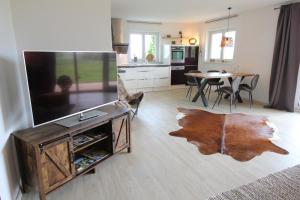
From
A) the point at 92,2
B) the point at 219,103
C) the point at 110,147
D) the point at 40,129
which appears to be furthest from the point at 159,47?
the point at 40,129

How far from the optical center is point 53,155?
167cm

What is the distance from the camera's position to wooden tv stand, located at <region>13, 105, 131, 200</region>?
1.59m

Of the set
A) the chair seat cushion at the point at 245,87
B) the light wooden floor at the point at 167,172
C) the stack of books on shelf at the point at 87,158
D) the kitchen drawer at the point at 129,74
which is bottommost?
the light wooden floor at the point at 167,172

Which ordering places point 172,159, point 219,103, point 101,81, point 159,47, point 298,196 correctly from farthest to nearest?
point 159,47, point 219,103, point 172,159, point 101,81, point 298,196

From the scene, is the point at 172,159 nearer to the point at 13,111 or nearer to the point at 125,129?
the point at 125,129

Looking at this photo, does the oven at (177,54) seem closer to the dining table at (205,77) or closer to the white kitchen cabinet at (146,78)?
the white kitchen cabinet at (146,78)

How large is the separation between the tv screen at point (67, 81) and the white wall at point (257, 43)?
4.20 meters

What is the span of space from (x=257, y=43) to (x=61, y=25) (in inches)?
187

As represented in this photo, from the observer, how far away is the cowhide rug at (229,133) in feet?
8.58

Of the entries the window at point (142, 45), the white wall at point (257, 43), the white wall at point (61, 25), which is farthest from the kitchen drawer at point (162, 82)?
the white wall at point (61, 25)

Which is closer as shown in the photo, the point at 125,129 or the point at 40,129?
the point at 40,129

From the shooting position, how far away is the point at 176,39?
23.6 ft

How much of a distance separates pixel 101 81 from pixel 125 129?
0.65 metres

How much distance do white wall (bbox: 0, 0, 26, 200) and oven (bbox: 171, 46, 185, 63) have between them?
17.8 feet
